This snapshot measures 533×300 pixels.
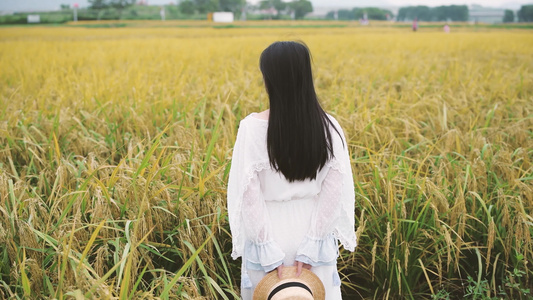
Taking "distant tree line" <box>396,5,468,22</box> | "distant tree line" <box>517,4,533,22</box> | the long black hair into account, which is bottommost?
the long black hair

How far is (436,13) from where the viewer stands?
67.9m

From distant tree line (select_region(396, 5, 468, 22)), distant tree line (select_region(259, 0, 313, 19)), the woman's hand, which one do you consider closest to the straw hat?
the woman's hand

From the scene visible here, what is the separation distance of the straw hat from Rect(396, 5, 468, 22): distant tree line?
6396 centimetres

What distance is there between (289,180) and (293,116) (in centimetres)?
17

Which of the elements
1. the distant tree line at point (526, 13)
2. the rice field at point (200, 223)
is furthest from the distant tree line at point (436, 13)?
the rice field at point (200, 223)

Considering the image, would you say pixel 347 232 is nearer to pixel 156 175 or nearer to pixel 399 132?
pixel 156 175

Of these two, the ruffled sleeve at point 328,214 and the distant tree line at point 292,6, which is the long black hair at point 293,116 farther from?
the distant tree line at point 292,6

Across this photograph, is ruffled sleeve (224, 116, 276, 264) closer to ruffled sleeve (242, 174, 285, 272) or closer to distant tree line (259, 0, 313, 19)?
ruffled sleeve (242, 174, 285, 272)

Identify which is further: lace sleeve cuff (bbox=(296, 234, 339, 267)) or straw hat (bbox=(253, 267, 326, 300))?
lace sleeve cuff (bbox=(296, 234, 339, 267))

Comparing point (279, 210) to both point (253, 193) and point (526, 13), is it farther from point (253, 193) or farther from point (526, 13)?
point (526, 13)

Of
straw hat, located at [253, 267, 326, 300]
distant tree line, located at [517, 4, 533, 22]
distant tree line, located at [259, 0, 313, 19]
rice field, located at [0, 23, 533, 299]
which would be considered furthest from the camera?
distant tree line, located at [259, 0, 313, 19]

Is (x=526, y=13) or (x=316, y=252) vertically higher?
(x=526, y=13)

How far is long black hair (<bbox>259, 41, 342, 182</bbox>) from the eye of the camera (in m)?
0.99

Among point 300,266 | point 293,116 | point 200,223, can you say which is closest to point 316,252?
point 300,266
